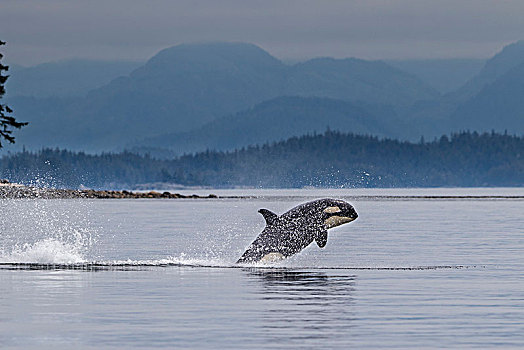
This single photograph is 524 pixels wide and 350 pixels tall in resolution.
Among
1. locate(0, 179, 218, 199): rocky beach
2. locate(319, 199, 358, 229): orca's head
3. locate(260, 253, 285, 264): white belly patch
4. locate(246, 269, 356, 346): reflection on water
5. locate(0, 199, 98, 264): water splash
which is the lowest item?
locate(246, 269, 356, 346): reflection on water

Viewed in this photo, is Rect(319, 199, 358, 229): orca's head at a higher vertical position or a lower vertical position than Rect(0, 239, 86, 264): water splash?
higher

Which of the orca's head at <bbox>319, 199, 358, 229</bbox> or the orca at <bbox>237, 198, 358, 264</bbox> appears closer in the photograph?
the orca at <bbox>237, 198, 358, 264</bbox>

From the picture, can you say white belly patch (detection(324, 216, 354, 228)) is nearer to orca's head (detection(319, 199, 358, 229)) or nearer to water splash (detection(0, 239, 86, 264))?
orca's head (detection(319, 199, 358, 229))

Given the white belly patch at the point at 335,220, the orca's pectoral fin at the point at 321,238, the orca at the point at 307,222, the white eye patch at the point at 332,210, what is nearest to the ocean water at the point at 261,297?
the orca at the point at 307,222

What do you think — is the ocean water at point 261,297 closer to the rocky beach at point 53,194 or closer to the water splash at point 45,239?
the water splash at point 45,239

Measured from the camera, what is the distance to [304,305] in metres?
29.9

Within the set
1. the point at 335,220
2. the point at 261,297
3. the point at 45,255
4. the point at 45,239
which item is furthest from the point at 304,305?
the point at 45,239

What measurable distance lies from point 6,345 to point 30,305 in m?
6.17

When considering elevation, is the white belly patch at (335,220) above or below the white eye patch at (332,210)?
below

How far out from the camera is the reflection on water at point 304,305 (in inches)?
999

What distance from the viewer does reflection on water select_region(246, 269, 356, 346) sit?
999 inches

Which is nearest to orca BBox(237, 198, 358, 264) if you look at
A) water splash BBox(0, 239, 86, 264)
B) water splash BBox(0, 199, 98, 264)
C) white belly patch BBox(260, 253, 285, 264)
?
white belly patch BBox(260, 253, 285, 264)

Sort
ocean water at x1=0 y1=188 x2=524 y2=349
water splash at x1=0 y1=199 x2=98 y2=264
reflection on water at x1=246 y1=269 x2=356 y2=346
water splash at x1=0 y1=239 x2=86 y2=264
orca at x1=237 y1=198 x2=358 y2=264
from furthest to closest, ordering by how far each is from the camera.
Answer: water splash at x1=0 y1=199 x2=98 y2=264 → water splash at x1=0 y1=239 x2=86 y2=264 → orca at x1=237 y1=198 x2=358 y2=264 → reflection on water at x1=246 y1=269 x2=356 y2=346 → ocean water at x1=0 y1=188 x2=524 y2=349

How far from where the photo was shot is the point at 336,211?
39.8 metres
